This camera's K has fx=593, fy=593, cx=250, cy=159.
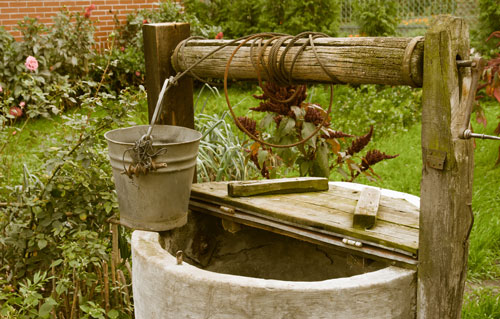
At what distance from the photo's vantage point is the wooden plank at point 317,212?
85.1 inches

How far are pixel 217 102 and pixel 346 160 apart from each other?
12.2 feet

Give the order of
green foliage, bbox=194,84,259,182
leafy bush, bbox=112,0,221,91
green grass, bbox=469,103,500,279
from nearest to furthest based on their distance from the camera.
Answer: green grass, bbox=469,103,500,279 < green foliage, bbox=194,84,259,182 < leafy bush, bbox=112,0,221,91

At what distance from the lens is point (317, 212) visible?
244 centimetres

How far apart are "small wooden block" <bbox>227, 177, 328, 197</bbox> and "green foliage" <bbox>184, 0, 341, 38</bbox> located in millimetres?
5870

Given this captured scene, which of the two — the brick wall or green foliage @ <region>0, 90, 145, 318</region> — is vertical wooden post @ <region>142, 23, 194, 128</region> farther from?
the brick wall

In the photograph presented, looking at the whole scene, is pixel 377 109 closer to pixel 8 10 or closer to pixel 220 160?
pixel 220 160

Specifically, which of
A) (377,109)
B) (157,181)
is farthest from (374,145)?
(157,181)

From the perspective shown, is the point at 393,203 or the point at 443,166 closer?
the point at 443,166

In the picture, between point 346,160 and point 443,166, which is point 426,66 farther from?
point 346,160

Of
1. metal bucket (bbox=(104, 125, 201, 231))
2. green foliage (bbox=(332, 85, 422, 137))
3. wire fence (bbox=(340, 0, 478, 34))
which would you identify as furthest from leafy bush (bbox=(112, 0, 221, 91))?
metal bucket (bbox=(104, 125, 201, 231))

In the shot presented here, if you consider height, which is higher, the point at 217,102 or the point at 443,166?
the point at 443,166

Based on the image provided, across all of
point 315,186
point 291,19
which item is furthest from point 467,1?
point 315,186

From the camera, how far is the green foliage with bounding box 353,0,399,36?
329 inches

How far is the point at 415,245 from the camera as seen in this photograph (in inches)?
82.5
